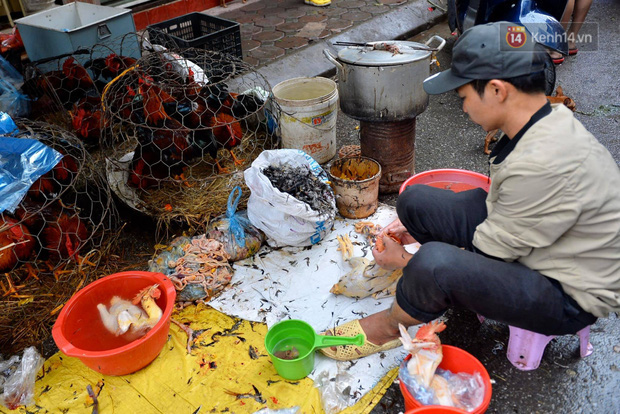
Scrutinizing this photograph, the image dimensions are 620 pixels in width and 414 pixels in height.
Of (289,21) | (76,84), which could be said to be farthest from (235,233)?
(289,21)

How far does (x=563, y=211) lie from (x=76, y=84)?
3.72m

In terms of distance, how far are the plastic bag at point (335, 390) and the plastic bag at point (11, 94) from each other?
11.0ft

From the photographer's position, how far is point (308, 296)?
2.57 meters

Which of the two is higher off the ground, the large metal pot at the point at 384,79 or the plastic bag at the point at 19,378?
Answer: the large metal pot at the point at 384,79

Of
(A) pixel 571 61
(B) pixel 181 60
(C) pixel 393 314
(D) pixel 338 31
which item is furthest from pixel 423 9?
(C) pixel 393 314

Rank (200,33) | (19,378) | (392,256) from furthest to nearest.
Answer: (200,33), (392,256), (19,378)

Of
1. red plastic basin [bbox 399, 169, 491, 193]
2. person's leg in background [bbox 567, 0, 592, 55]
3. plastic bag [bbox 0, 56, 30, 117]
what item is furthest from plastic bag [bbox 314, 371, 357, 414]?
person's leg in background [bbox 567, 0, 592, 55]

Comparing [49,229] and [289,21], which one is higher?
[289,21]

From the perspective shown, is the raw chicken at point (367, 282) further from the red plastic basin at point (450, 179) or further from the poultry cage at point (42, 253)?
the poultry cage at point (42, 253)

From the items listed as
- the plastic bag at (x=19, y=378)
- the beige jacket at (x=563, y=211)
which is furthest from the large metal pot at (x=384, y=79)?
the plastic bag at (x=19, y=378)

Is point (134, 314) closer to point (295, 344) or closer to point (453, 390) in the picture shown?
point (295, 344)

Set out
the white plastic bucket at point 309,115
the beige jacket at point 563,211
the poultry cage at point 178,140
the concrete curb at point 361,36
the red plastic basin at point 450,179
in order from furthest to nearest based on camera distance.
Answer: the concrete curb at point 361,36 < the white plastic bucket at point 309,115 < the poultry cage at point 178,140 < the red plastic basin at point 450,179 < the beige jacket at point 563,211

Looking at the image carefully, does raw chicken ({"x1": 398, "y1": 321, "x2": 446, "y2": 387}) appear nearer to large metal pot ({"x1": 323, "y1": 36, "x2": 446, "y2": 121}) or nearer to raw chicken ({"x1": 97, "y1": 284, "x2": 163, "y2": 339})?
raw chicken ({"x1": 97, "y1": 284, "x2": 163, "y2": 339})

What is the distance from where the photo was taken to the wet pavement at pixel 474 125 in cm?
201
